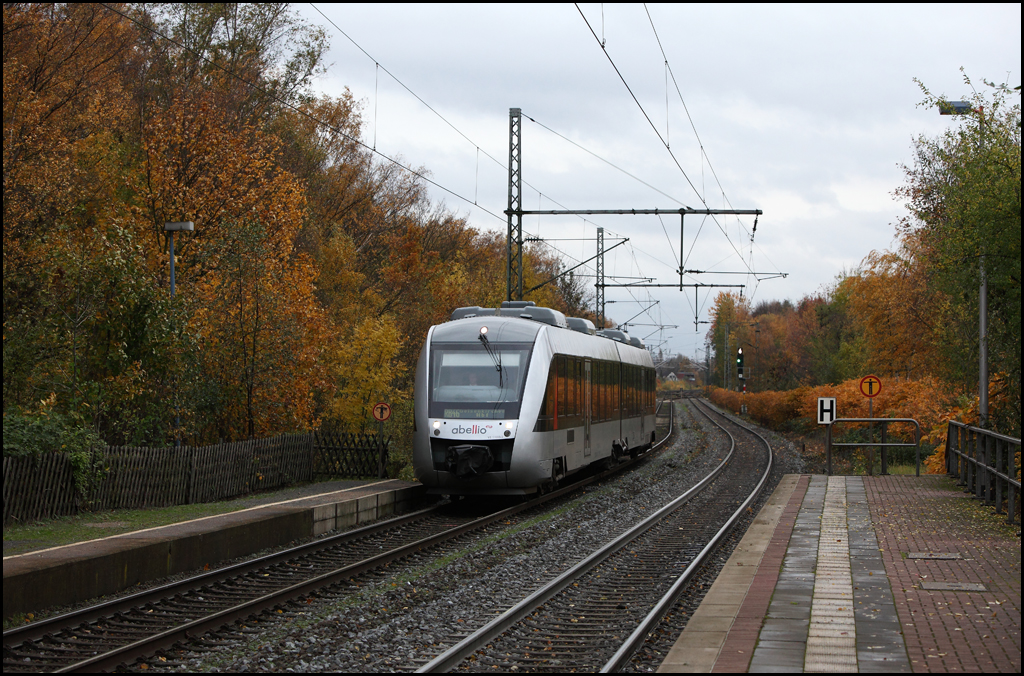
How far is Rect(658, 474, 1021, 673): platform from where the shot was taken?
21.2ft

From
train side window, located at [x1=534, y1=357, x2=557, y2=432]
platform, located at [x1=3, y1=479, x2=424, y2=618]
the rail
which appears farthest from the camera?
train side window, located at [x1=534, y1=357, x2=557, y2=432]

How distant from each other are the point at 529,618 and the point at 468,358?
8.01 meters

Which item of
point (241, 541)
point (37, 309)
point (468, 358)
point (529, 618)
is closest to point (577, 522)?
point (468, 358)

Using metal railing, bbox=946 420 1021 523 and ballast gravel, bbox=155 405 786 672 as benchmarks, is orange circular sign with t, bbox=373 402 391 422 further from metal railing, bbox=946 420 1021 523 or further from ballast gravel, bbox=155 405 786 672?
metal railing, bbox=946 420 1021 523

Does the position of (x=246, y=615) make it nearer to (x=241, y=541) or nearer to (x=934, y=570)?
(x=241, y=541)

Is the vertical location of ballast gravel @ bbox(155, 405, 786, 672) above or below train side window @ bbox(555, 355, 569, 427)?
below

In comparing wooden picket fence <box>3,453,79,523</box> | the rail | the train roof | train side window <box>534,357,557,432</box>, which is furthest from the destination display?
wooden picket fence <box>3,453,79,523</box>

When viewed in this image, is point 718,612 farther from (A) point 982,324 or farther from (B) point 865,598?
(A) point 982,324

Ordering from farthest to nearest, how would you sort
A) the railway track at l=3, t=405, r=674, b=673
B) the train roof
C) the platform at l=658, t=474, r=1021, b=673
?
the train roof, the railway track at l=3, t=405, r=674, b=673, the platform at l=658, t=474, r=1021, b=673

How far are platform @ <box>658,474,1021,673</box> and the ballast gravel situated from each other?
1.95m

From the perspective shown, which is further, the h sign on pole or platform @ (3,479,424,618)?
the h sign on pole

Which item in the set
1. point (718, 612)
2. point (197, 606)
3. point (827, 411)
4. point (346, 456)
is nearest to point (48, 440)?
Answer: point (197, 606)

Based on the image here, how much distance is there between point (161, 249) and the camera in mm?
22016

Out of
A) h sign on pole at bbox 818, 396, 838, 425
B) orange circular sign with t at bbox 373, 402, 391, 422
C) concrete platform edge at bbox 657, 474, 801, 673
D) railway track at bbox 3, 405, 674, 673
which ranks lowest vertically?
railway track at bbox 3, 405, 674, 673
